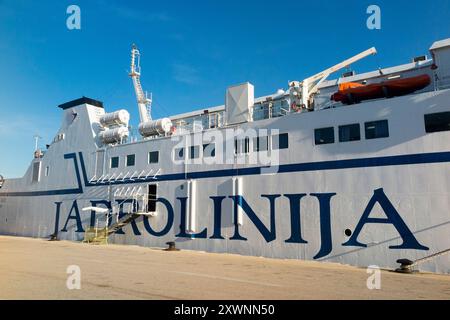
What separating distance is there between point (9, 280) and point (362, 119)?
47.2ft

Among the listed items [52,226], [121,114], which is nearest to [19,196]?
[52,226]

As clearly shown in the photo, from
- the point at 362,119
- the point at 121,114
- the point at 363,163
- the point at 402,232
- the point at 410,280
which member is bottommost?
the point at 410,280

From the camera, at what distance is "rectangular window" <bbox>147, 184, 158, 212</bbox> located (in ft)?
76.9

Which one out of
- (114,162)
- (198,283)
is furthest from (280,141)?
(114,162)

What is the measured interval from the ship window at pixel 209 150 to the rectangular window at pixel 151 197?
4.43 metres

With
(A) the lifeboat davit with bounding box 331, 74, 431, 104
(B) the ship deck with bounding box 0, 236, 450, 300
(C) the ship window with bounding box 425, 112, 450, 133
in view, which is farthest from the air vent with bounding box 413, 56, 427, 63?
(B) the ship deck with bounding box 0, 236, 450, 300

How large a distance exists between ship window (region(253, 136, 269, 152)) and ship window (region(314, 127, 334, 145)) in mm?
2653

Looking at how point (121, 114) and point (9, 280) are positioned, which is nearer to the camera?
point (9, 280)

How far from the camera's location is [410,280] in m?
11.3

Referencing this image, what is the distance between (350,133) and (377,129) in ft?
3.81

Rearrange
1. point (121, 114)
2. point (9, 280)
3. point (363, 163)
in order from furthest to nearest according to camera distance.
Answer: point (121, 114) < point (363, 163) < point (9, 280)

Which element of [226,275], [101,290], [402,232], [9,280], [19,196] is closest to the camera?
[101,290]

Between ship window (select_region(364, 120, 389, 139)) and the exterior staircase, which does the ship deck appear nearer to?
ship window (select_region(364, 120, 389, 139))
